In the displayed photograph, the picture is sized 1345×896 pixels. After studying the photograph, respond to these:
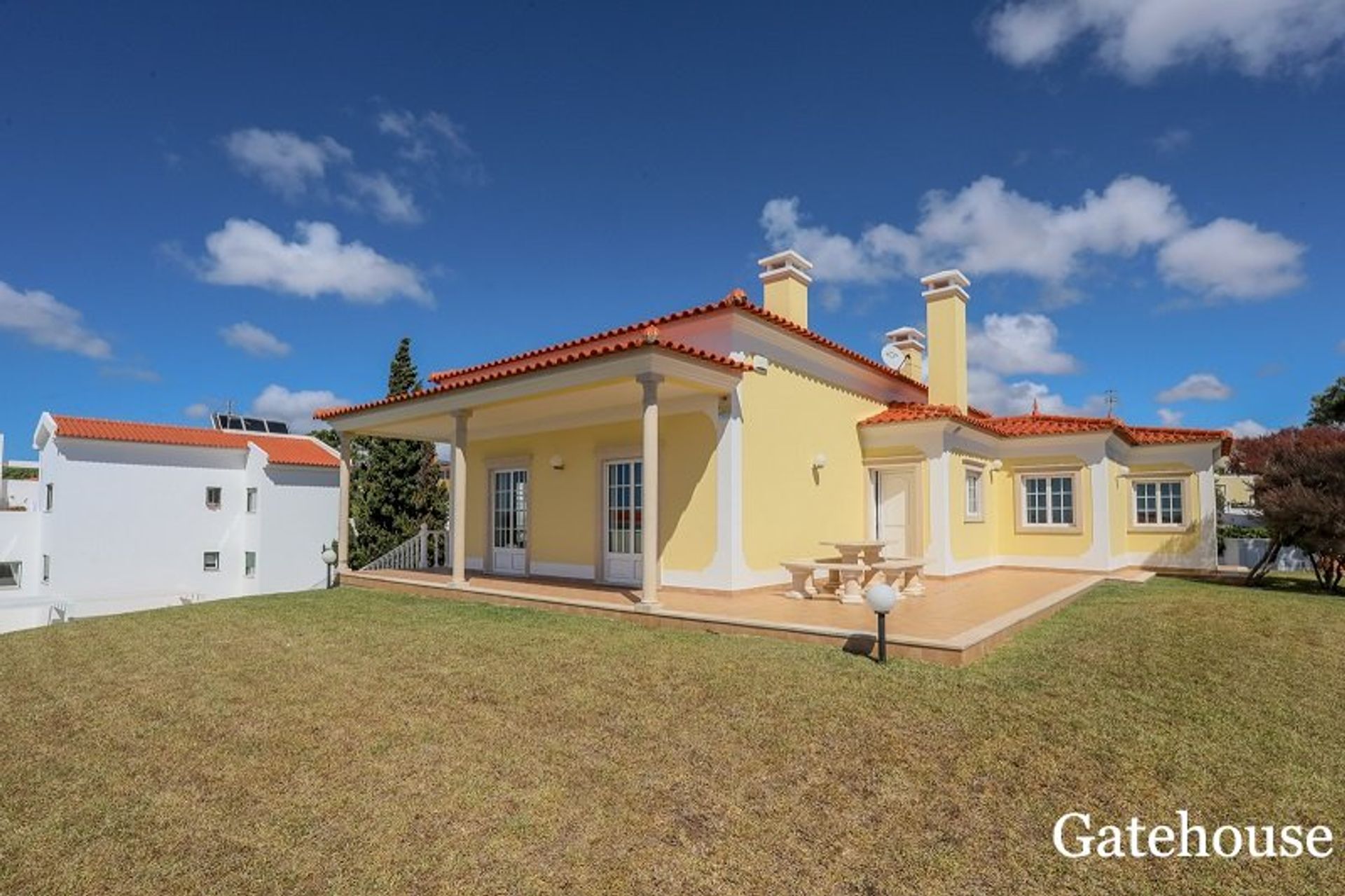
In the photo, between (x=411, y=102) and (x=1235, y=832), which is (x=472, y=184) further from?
(x=1235, y=832)

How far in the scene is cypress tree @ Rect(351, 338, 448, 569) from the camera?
20.9m

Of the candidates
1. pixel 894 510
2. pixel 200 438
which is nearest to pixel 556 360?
pixel 894 510

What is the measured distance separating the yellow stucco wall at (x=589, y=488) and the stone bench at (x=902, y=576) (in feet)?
7.68

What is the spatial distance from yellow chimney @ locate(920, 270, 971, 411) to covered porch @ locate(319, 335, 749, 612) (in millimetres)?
6718

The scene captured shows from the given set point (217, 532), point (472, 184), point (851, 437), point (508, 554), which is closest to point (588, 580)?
point (508, 554)

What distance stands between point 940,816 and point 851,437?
1014 centimetres

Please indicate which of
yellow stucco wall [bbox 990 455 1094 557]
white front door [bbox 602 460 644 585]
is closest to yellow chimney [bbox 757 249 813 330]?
white front door [bbox 602 460 644 585]

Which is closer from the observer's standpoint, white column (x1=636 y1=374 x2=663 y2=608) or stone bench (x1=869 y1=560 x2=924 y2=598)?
white column (x1=636 y1=374 x2=663 y2=608)

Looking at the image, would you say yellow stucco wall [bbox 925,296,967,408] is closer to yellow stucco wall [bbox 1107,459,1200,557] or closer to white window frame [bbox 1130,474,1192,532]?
yellow stucco wall [bbox 1107,459,1200,557]

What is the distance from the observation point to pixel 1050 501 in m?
15.5

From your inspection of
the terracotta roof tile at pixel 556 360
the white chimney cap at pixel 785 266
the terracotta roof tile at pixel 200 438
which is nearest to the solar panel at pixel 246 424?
the terracotta roof tile at pixel 200 438

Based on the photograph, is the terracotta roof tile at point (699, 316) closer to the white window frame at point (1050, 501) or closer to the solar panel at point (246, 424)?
the white window frame at point (1050, 501)

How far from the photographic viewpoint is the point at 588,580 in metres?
12.2

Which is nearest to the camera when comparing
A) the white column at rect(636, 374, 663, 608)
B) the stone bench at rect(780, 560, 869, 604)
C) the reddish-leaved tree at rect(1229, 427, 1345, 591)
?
the white column at rect(636, 374, 663, 608)
